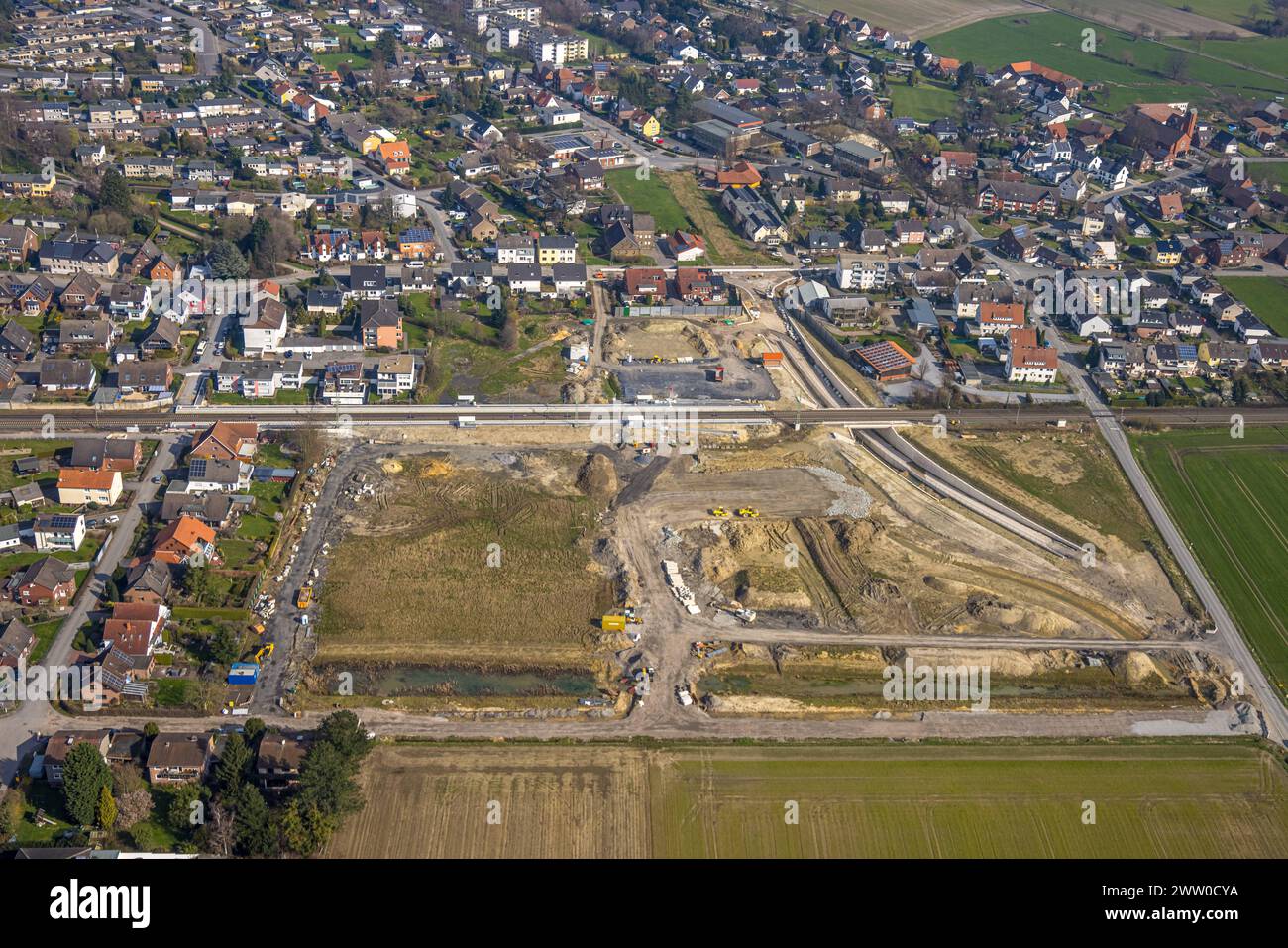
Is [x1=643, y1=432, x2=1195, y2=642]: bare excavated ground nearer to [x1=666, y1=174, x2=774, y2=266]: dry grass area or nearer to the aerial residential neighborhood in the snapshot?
the aerial residential neighborhood

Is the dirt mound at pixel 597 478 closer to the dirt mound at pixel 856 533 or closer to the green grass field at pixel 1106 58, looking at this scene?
the dirt mound at pixel 856 533

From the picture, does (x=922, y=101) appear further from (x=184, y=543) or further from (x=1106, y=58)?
(x=184, y=543)

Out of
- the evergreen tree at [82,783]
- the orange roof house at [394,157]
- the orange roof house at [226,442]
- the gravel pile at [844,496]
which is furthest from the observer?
the orange roof house at [394,157]

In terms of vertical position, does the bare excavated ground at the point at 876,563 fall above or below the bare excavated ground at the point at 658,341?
below

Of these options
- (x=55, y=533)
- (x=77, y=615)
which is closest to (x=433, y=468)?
(x=55, y=533)

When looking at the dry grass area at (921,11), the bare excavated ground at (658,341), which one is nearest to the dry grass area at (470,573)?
the bare excavated ground at (658,341)

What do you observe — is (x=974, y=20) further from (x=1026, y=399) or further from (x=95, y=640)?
(x=95, y=640)

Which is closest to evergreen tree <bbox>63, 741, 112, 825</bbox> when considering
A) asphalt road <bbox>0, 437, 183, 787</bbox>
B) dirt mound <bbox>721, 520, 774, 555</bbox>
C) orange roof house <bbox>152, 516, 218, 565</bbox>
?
asphalt road <bbox>0, 437, 183, 787</bbox>
